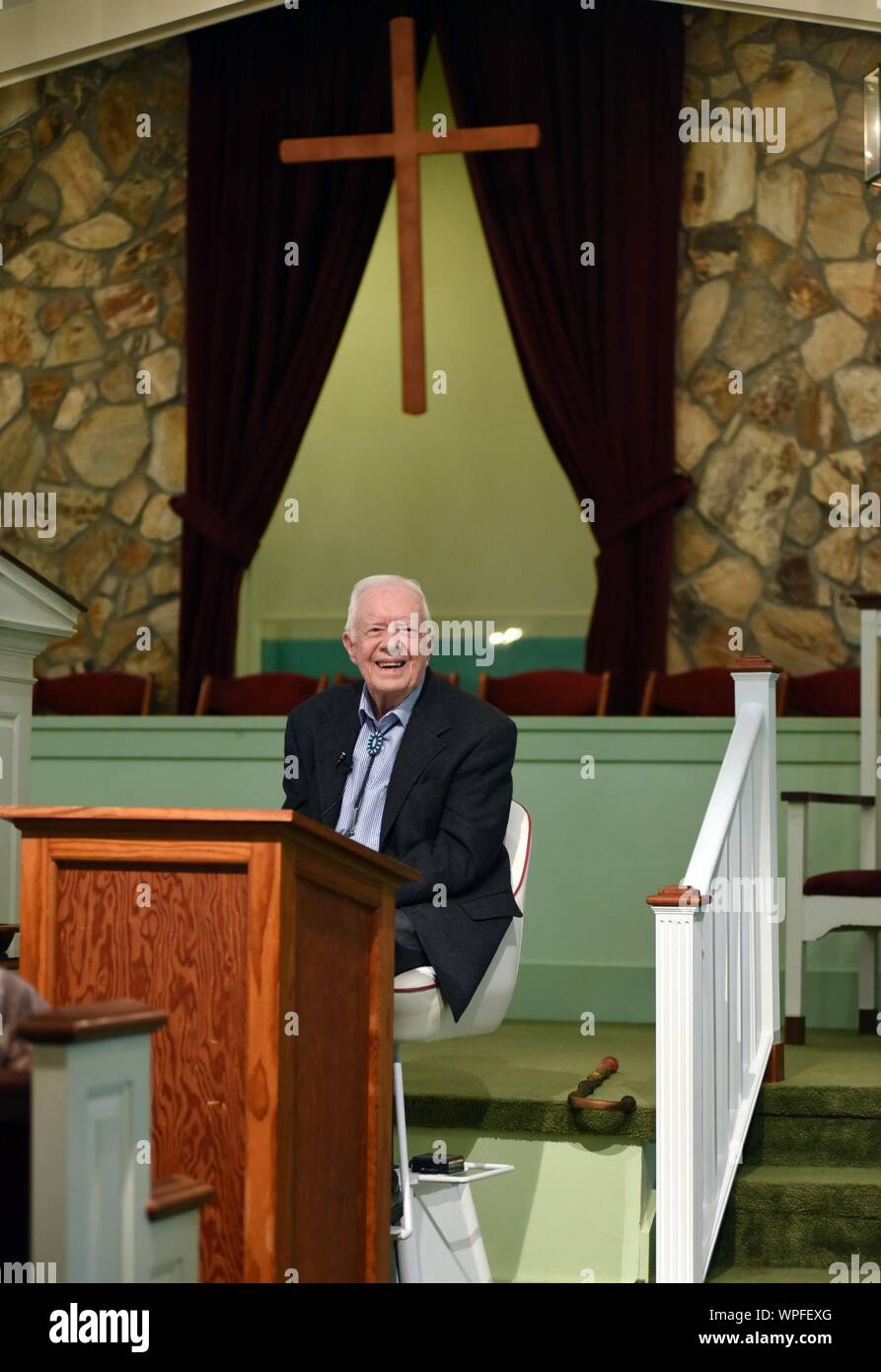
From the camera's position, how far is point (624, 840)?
17.9 feet

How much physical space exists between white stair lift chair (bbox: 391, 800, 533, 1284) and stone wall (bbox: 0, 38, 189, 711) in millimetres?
4213

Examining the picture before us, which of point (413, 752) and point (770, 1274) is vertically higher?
point (413, 752)

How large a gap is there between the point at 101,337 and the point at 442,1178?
5181 millimetres

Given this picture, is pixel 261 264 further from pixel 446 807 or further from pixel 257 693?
pixel 446 807

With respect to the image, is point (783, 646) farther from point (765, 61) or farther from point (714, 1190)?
point (714, 1190)

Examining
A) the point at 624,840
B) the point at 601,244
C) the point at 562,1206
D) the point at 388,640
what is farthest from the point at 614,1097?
the point at 601,244

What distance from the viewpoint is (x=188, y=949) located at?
2.40 meters

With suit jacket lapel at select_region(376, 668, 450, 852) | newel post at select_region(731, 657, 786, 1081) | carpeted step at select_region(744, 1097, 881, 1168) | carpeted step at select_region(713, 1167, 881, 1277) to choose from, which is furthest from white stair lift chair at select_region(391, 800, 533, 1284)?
newel post at select_region(731, 657, 786, 1081)

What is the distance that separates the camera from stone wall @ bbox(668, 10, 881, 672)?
6.89 m

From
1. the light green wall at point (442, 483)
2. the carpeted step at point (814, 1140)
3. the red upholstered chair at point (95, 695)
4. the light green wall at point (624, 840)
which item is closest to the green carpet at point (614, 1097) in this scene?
the carpeted step at point (814, 1140)

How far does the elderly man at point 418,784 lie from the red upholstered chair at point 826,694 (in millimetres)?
2979

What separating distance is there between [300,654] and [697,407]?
215cm

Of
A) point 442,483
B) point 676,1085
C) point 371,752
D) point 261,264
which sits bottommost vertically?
point 676,1085

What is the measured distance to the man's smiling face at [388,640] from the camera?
355 centimetres
